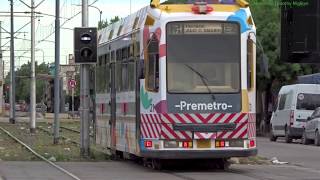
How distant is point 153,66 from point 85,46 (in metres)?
5.14

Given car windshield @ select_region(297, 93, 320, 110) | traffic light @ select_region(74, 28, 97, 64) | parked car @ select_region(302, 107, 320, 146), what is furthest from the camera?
car windshield @ select_region(297, 93, 320, 110)

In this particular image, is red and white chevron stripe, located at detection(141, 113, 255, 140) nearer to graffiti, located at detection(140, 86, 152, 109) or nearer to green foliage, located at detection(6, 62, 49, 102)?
graffiti, located at detection(140, 86, 152, 109)

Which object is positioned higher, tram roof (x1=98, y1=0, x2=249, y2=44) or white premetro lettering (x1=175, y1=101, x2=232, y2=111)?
tram roof (x1=98, y1=0, x2=249, y2=44)

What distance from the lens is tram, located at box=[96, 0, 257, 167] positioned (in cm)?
1584

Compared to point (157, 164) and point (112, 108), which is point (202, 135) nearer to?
point (157, 164)

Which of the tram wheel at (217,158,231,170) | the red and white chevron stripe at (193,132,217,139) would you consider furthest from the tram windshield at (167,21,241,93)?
the tram wheel at (217,158,231,170)

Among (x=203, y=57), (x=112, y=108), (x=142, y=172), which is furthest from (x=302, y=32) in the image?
(x=112, y=108)

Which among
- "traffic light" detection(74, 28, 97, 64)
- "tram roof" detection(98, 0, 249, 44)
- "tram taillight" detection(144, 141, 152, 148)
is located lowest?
"tram taillight" detection(144, 141, 152, 148)

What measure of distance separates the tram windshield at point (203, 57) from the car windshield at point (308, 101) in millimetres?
17150

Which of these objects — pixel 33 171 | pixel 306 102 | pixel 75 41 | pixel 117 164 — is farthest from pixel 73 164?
pixel 306 102

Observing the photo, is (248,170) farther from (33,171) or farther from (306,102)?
(306,102)

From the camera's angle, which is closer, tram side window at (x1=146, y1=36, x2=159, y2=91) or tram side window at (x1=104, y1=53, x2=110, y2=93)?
tram side window at (x1=146, y1=36, x2=159, y2=91)

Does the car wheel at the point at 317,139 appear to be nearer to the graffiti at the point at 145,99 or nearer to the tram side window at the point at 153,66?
the graffiti at the point at 145,99

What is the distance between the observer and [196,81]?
1605 cm
